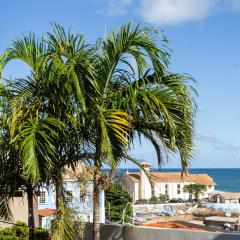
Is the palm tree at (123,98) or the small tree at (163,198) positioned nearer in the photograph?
the palm tree at (123,98)

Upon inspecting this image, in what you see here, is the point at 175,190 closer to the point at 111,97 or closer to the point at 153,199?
the point at 153,199

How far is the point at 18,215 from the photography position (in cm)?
1842

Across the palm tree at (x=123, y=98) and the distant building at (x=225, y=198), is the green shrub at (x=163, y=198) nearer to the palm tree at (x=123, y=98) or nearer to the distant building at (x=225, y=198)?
the distant building at (x=225, y=198)

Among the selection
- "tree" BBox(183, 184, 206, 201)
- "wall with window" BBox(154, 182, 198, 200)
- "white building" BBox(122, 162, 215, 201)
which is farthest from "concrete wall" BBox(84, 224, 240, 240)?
"wall with window" BBox(154, 182, 198, 200)

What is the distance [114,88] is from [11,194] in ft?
7.87

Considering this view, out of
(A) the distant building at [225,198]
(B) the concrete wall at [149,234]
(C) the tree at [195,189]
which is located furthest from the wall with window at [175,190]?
(B) the concrete wall at [149,234]

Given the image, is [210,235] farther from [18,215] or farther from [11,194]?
[18,215]

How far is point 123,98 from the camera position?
779 cm

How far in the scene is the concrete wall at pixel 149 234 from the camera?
8226 millimetres

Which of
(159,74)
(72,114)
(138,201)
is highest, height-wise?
(159,74)

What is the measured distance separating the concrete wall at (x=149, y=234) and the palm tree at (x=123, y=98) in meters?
1.26

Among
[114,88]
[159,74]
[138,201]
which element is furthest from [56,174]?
[138,201]

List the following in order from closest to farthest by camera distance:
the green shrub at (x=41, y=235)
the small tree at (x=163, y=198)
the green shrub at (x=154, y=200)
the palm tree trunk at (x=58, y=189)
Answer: the palm tree trunk at (x=58, y=189) < the green shrub at (x=41, y=235) < the green shrub at (x=154, y=200) < the small tree at (x=163, y=198)

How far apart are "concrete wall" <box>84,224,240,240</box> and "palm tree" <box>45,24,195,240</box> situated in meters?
1.26
